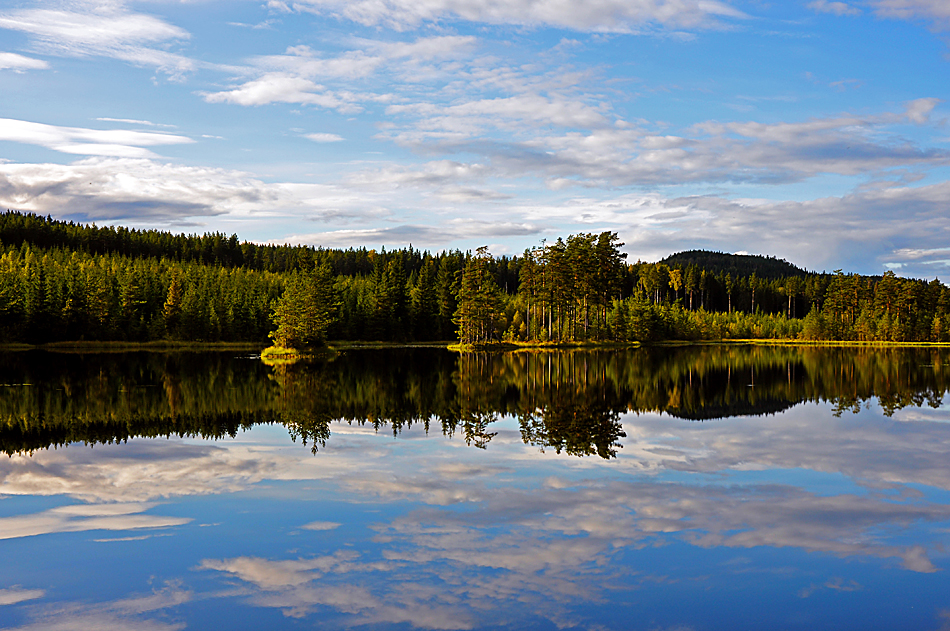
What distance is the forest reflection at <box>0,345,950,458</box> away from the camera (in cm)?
2314

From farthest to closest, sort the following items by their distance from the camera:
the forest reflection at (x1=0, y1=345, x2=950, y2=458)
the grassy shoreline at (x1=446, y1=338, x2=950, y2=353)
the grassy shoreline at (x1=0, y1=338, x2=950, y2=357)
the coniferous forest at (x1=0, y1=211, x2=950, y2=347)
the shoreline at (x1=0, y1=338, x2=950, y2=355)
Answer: the coniferous forest at (x1=0, y1=211, x2=950, y2=347), the shoreline at (x1=0, y1=338, x2=950, y2=355), the grassy shoreline at (x1=0, y1=338, x2=950, y2=357), the grassy shoreline at (x1=446, y1=338, x2=950, y2=353), the forest reflection at (x1=0, y1=345, x2=950, y2=458)

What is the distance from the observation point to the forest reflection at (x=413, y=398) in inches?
911

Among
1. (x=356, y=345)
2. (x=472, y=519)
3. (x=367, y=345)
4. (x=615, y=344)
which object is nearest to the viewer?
(x=472, y=519)

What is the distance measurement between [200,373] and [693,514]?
1643 inches

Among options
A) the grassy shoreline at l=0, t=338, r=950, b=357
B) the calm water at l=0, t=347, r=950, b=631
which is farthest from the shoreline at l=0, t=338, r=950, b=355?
the calm water at l=0, t=347, r=950, b=631

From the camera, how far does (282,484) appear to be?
15.4m

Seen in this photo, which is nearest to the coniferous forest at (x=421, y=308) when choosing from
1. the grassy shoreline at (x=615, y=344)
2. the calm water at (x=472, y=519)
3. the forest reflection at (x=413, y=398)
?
the grassy shoreline at (x=615, y=344)

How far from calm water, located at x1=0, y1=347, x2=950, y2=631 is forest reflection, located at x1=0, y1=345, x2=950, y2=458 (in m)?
0.32

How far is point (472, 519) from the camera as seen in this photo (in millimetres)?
12586

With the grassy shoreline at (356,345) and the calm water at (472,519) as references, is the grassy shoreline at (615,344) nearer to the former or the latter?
the grassy shoreline at (356,345)

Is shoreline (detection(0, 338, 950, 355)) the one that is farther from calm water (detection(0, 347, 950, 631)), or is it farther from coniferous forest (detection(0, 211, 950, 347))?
calm water (detection(0, 347, 950, 631))

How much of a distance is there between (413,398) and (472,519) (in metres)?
20.2

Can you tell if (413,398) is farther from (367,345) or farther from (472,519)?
(367,345)

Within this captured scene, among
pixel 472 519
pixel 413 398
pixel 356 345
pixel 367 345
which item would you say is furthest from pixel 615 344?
pixel 472 519
